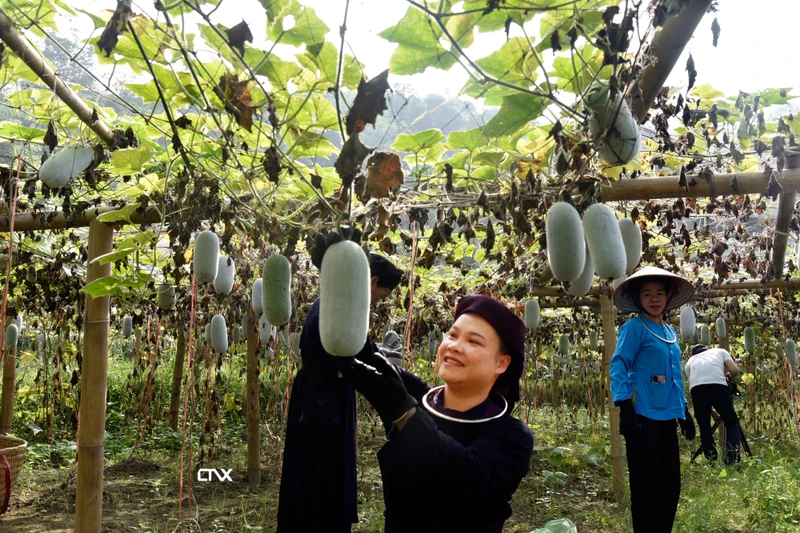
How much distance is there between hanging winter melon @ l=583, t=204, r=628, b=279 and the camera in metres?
1.75

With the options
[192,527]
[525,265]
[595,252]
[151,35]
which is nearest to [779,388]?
[525,265]

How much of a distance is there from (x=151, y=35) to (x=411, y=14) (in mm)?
714

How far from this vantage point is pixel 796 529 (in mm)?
4535

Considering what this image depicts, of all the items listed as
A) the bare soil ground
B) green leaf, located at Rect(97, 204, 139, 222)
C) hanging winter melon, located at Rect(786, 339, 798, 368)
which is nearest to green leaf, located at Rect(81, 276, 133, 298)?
green leaf, located at Rect(97, 204, 139, 222)

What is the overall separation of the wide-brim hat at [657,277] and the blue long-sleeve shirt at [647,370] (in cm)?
25

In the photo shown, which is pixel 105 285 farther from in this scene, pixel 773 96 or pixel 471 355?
pixel 773 96

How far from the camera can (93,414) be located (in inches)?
121

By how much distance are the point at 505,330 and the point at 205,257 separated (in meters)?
1.01

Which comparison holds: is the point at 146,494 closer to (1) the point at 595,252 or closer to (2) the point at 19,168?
(2) the point at 19,168

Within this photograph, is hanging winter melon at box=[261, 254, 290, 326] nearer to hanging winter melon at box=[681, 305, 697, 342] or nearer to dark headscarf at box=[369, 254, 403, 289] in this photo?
dark headscarf at box=[369, 254, 403, 289]

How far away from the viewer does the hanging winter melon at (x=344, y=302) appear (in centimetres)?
119

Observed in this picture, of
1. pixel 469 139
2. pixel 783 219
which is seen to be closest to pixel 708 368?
pixel 783 219

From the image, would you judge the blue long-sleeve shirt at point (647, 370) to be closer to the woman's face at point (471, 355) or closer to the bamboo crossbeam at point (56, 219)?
the woman's face at point (471, 355)

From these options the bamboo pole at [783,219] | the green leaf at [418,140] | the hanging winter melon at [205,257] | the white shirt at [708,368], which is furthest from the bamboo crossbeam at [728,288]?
the hanging winter melon at [205,257]
